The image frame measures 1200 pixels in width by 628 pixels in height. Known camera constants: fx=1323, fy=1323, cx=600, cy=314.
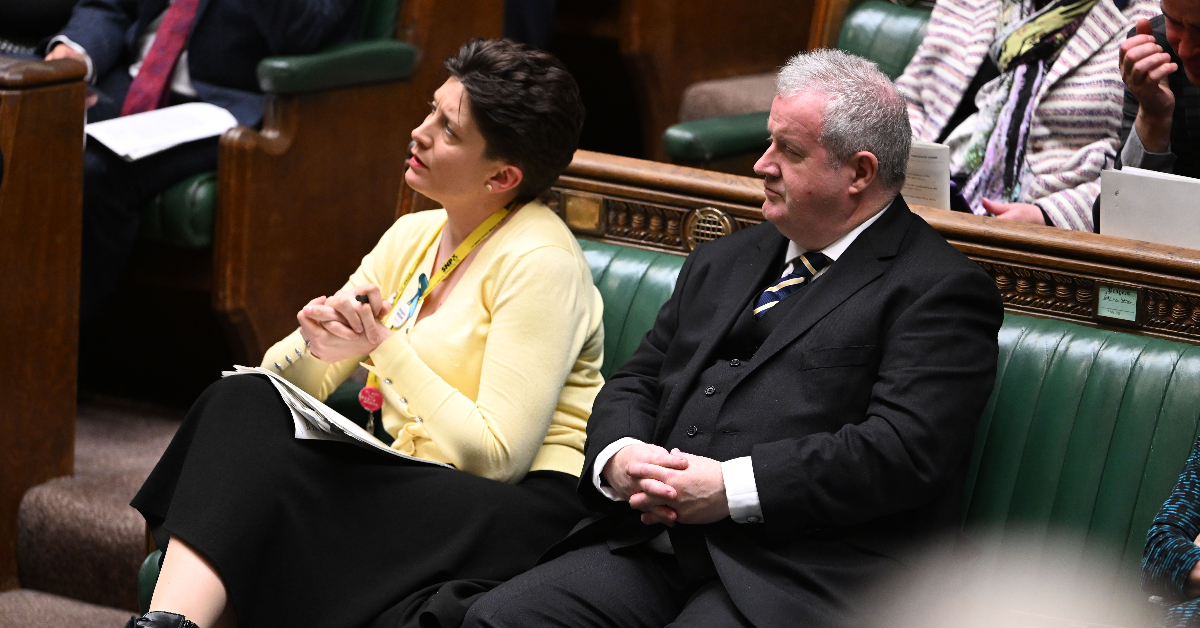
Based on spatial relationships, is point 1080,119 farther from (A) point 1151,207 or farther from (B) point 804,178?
(B) point 804,178

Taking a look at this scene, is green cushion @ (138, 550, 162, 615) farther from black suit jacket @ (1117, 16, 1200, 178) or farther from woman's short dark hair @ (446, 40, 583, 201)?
black suit jacket @ (1117, 16, 1200, 178)

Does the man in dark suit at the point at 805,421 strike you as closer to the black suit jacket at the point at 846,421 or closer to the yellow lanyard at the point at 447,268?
the black suit jacket at the point at 846,421

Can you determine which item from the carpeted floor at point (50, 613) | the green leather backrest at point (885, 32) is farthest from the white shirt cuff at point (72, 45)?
the green leather backrest at point (885, 32)

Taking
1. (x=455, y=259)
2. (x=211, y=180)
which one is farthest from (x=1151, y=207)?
(x=211, y=180)

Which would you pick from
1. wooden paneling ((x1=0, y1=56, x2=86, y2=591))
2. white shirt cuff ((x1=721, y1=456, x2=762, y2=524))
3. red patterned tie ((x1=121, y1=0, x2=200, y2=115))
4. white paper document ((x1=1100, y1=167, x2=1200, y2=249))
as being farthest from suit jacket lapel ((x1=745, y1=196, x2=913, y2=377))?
red patterned tie ((x1=121, y1=0, x2=200, y2=115))

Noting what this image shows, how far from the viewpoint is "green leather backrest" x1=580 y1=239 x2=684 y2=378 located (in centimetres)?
219

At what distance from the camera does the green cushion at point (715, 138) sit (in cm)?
295

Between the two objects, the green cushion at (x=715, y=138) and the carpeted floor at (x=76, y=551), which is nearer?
the carpeted floor at (x=76, y=551)

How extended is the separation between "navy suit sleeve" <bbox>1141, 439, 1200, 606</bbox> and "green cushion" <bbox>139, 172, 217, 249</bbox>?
2.07 metres

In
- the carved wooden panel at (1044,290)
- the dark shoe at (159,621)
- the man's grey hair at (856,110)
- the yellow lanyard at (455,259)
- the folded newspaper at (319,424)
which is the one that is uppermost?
the man's grey hair at (856,110)

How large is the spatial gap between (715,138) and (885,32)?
1.60ft

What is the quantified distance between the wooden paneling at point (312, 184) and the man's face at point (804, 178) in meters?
1.51

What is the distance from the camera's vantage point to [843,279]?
69.1 inches

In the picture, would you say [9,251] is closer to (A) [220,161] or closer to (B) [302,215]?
(A) [220,161]
